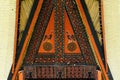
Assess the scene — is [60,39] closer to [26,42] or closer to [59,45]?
[59,45]

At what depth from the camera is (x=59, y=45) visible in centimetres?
159

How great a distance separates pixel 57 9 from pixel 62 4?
1.5 inches

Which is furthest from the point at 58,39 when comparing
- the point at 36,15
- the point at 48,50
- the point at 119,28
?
the point at 119,28

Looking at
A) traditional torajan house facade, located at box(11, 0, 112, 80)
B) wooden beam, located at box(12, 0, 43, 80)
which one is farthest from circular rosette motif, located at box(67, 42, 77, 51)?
wooden beam, located at box(12, 0, 43, 80)

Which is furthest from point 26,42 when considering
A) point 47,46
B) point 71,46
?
point 71,46

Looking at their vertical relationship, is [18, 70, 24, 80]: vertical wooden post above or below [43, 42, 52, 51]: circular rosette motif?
below

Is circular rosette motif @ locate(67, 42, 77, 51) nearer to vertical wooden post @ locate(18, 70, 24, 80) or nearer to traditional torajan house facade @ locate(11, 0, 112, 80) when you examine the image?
traditional torajan house facade @ locate(11, 0, 112, 80)

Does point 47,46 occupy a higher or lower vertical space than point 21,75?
higher

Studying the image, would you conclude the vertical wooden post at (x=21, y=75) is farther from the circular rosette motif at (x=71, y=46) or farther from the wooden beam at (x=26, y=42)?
the circular rosette motif at (x=71, y=46)

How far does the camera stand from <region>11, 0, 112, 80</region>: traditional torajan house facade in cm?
158

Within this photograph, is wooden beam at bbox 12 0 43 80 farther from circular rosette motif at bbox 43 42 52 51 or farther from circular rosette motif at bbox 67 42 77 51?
circular rosette motif at bbox 67 42 77 51

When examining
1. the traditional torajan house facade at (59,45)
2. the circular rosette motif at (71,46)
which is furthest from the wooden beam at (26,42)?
the circular rosette motif at (71,46)

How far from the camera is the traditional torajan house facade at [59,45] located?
1.58m

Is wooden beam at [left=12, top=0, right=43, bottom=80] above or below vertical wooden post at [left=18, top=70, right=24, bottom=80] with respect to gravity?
above
